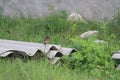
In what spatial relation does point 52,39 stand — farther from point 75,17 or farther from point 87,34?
point 75,17

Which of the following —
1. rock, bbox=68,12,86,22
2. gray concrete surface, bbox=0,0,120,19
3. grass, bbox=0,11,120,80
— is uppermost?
gray concrete surface, bbox=0,0,120,19

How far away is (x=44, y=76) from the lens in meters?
5.01

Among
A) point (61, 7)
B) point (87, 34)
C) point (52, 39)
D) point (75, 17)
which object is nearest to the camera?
point (52, 39)

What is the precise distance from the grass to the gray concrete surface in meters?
0.28

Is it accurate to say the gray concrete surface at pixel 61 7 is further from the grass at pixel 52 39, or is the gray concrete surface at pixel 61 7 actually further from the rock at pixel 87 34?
the rock at pixel 87 34

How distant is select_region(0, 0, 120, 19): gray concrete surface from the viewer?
8.60 meters

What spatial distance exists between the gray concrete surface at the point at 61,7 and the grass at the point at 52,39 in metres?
0.28

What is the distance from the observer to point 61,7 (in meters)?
8.73

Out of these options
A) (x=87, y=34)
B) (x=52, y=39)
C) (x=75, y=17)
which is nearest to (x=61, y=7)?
(x=75, y=17)

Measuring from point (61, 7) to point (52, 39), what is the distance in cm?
162

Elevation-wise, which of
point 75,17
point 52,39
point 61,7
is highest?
point 61,7

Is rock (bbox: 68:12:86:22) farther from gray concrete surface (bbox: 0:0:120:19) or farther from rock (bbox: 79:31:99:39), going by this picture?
rock (bbox: 79:31:99:39)

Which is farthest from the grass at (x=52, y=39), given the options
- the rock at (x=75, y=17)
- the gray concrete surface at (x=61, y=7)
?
the gray concrete surface at (x=61, y=7)

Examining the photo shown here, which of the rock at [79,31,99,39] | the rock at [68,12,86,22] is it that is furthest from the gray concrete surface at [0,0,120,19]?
the rock at [79,31,99,39]
